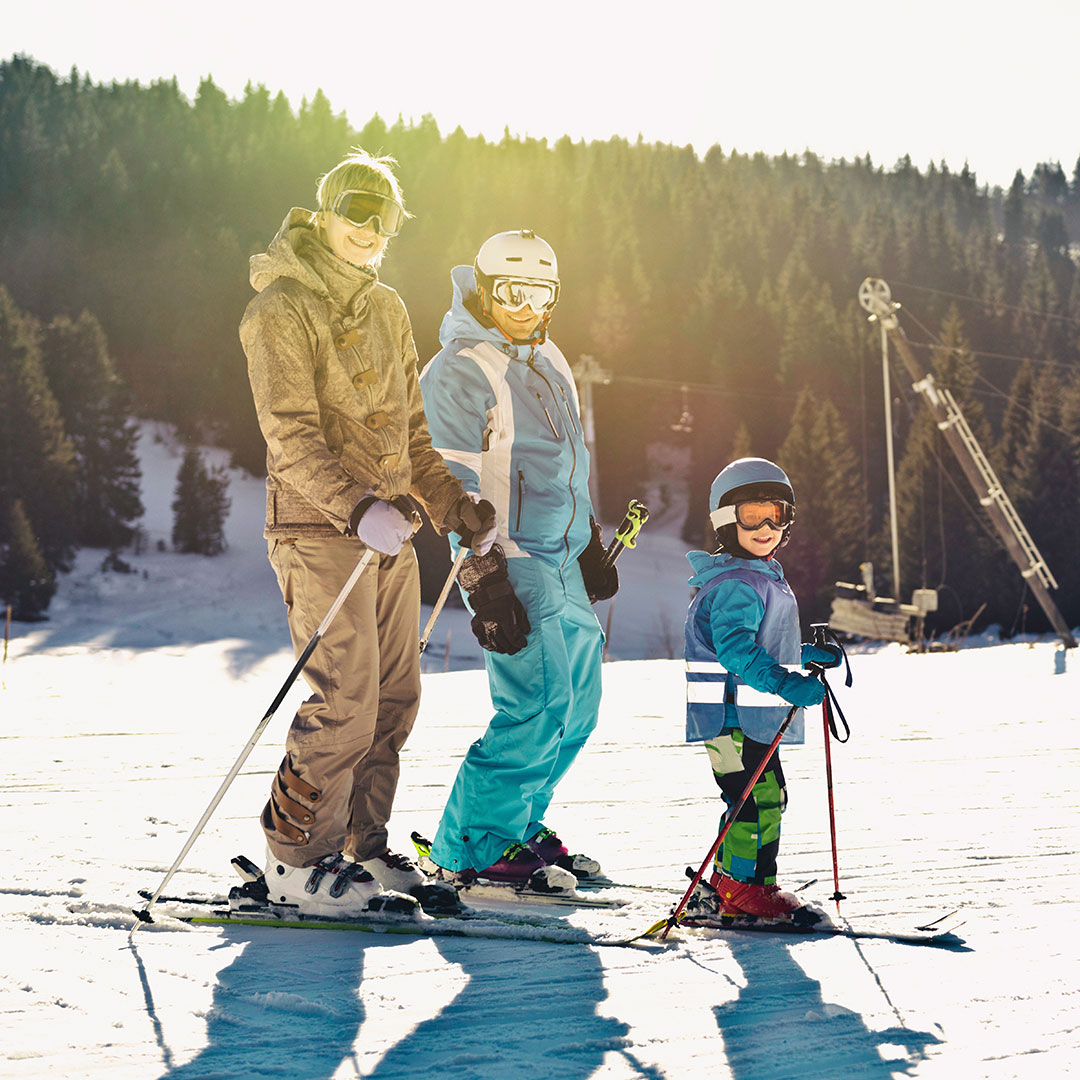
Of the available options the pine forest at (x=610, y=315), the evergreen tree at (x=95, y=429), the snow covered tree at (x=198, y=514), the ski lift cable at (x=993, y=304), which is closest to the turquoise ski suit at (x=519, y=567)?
the pine forest at (x=610, y=315)

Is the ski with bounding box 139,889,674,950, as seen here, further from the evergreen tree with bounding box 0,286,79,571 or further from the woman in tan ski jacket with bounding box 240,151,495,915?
the evergreen tree with bounding box 0,286,79,571

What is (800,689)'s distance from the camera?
8.48ft

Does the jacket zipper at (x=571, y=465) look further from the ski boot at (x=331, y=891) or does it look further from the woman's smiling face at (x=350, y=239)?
the ski boot at (x=331, y=891)

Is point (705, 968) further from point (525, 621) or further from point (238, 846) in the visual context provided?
point (238, 846)

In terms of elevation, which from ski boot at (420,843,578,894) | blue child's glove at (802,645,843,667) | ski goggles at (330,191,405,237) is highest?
ski goggles at (330,191,405,237)

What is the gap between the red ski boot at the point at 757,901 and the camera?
2.80 meters

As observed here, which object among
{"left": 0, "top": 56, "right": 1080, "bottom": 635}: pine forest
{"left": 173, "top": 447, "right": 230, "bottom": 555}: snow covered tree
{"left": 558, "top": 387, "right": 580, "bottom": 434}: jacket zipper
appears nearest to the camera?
{"left": 558, "top": 387, "right": 580, "bottom": 434}: jacket zipper

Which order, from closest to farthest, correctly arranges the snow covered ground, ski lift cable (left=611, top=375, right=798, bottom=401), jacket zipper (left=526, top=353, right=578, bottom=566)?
1. the snow covered ground
2. jacket zipper (left=526, top=353, right=578, bottom=566)
3. ski lift cable (left=611, top=375, right=798, bottom=401)

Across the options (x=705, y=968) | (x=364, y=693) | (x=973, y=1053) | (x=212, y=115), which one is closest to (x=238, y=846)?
(x=364, y=693)

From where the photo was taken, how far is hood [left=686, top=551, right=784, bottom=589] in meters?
2.88

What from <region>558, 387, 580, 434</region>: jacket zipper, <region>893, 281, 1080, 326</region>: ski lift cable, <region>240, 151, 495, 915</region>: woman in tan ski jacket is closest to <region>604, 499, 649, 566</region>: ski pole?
<region>558, 387, 580, 434</region>: jacket zipper

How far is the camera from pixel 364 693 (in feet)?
9.29

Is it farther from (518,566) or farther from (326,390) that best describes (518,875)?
(326,390)

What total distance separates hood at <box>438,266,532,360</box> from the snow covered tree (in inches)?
1341
